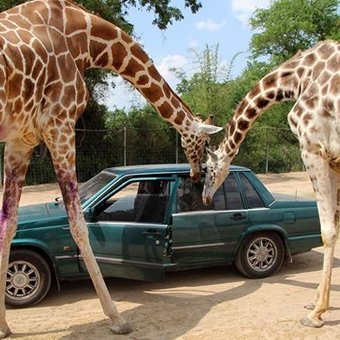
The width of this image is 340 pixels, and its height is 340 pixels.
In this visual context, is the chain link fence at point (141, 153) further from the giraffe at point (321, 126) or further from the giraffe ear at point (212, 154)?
the giraffe at point (321, 126)

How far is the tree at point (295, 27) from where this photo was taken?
118 ft

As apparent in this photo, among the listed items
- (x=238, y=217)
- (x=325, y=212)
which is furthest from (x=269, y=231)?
(x=325, y=212)

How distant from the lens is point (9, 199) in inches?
204

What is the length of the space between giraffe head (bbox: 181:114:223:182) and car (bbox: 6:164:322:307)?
0.17 m

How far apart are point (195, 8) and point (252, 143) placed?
7159 mm

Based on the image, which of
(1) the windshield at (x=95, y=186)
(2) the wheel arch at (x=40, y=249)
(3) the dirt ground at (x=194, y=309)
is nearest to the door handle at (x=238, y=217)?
Answer: (3) the dirt ground at (x=194, y=309)

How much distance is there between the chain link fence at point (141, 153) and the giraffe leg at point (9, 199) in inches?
483

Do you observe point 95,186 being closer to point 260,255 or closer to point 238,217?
point 238,217

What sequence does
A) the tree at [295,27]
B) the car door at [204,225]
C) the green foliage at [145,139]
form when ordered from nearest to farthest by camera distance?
the car door at [204,225], the green foliage at [145,139], the tree at [295,27]

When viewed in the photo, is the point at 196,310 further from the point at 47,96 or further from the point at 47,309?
the point at 47,96

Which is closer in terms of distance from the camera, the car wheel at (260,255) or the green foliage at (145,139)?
the car wheel at (260,255)

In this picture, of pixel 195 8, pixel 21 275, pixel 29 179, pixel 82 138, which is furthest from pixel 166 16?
Answer: pixel 21 275

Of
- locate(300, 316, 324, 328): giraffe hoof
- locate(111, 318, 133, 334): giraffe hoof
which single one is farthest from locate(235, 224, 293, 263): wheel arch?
locate(111, 318, 133, 334): giraffe hoof

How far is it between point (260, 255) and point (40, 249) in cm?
299
